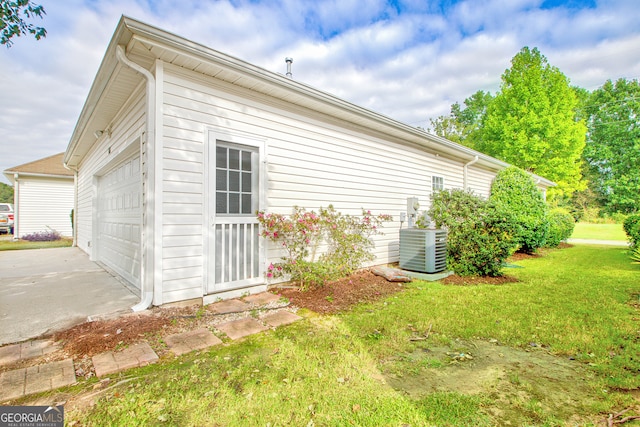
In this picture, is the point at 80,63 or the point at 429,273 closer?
the point at 429,273

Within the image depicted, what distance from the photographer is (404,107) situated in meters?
Result: 21.3

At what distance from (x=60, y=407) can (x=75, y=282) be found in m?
4.21

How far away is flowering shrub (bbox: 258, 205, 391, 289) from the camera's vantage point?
177 inches

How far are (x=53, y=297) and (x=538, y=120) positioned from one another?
18402 mm

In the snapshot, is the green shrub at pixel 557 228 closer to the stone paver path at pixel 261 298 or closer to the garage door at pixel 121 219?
the stone paver path at pixel 261 298

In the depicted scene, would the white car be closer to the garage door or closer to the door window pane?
the garage door

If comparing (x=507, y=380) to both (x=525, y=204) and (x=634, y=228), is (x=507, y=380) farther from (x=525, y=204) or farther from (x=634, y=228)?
(x=634, y=228)

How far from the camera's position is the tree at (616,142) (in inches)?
909

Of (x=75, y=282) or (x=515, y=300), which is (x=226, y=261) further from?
(x=515, y=300)

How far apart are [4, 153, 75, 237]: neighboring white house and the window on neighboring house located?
15581 mm

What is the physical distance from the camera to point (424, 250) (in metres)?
5.85

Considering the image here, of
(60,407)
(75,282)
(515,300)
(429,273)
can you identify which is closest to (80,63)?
(75,282)

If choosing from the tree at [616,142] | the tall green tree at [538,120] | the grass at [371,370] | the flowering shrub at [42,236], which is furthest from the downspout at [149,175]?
the tree at [616,142]

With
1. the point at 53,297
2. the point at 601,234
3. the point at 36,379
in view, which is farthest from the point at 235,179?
the point at 601,234
